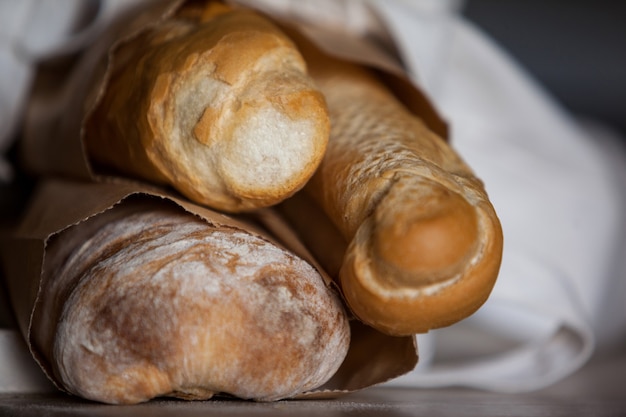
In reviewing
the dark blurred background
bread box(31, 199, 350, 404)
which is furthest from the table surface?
the dark blurred background

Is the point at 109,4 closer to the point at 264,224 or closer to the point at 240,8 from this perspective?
the point at 240,8

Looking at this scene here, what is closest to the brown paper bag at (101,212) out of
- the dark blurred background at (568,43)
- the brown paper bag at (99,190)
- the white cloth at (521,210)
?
the brown paper bag at (99,190)

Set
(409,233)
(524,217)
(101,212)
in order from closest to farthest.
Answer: (409,233)
(101,212)
(524,217)

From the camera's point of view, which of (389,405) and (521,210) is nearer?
(389,405)

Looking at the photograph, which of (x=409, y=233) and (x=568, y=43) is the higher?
(x=409, y=233)

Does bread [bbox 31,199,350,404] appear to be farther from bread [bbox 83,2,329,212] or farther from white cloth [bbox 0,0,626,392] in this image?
white cloth [bbox 0,0,626,392]

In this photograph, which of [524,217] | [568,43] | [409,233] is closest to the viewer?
[409,233]

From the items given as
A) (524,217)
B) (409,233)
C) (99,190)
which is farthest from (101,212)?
(524,217)

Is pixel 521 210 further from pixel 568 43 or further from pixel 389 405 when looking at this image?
pixel 568 43
